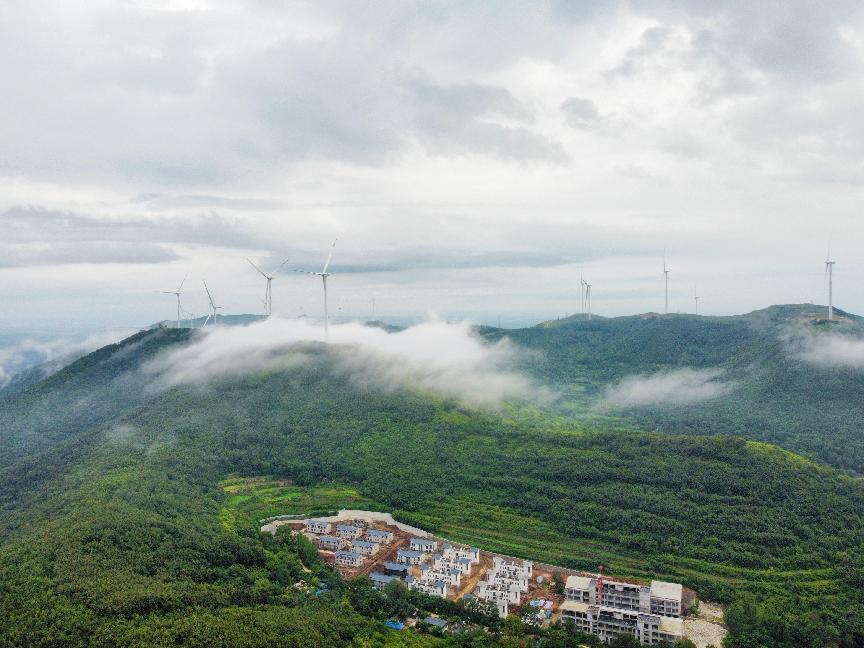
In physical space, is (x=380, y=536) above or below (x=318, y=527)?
below

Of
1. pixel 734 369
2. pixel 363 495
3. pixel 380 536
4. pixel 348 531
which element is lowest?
pixel 380 536

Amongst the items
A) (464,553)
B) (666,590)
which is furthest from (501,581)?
(666,590)

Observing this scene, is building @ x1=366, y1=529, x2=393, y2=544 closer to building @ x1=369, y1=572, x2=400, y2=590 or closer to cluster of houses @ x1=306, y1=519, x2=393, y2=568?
cluster of houses @ x1=306, y1=519, x2=393, y2=568

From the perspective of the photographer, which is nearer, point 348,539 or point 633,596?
point 633,596

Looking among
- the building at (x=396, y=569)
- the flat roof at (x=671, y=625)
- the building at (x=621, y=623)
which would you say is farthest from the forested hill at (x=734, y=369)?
the building at (x=396, y=569)

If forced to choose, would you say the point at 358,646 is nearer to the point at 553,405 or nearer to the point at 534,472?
the point at 534,472

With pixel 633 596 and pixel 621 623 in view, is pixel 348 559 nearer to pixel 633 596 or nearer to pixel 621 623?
pixel 621 623

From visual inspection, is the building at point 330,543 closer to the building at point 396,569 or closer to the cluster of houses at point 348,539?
the cluster of houses at point 348,539

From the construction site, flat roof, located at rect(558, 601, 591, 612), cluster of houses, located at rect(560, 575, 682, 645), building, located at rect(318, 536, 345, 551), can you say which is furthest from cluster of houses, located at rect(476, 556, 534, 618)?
building, located at rect(318, 536, 345, 551)
